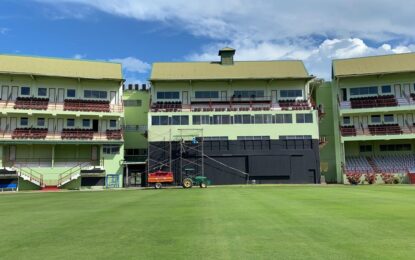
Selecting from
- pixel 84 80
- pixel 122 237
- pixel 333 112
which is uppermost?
pixel 84 80

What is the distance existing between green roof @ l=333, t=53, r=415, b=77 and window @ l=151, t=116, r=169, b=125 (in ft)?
82.0

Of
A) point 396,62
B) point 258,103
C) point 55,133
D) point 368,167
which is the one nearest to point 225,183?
point 258,103

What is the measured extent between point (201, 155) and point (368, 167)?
22.5 m

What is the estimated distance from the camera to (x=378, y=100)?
58.8 metres

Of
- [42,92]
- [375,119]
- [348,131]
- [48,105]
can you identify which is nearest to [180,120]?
[48,105]

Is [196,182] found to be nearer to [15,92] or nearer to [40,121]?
[40,121]

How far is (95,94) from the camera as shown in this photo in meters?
59.1

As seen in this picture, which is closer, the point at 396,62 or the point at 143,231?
the point at 143,231

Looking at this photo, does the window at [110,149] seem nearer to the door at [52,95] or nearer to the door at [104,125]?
the door at [104,125]

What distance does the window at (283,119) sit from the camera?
189 ft

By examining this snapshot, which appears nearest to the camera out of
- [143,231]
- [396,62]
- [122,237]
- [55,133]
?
[122,237]

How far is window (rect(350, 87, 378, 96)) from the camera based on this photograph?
60188 mm

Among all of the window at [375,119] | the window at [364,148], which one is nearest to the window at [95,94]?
the window at [364,148]

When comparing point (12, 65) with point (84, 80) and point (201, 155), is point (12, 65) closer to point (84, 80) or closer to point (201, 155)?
point (84, 80)
